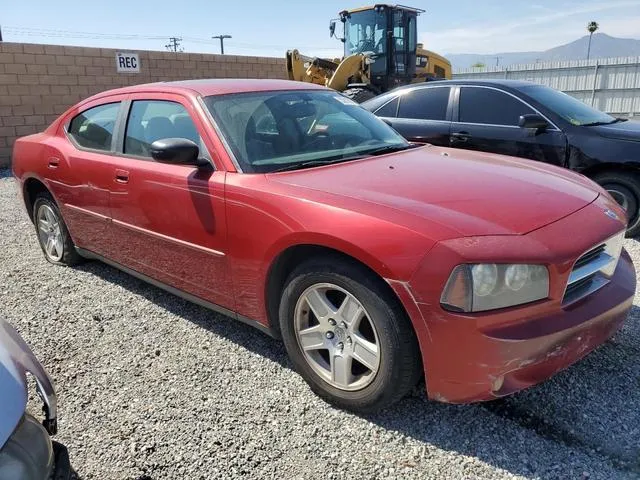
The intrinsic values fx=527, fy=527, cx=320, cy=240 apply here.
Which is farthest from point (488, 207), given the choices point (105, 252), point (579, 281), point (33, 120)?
point (33, 120)

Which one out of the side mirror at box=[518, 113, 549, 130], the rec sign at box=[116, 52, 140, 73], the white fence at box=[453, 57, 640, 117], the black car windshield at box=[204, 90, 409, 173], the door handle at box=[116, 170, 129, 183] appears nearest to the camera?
the black car windshield at box=[204, 90, 409, 173]

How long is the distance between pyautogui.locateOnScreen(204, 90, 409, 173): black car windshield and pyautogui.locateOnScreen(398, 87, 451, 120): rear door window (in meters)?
2.67

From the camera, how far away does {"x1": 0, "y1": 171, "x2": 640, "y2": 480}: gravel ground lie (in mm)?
2256

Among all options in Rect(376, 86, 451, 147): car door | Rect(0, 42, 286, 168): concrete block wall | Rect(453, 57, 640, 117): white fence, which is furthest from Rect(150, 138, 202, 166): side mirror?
Rect(453, 57, 640, 117): white fence

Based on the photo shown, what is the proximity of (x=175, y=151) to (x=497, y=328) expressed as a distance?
1.91 meters

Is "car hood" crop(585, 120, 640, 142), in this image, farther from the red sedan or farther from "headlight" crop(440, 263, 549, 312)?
"headlight" crop(440, 263, 549, 312)

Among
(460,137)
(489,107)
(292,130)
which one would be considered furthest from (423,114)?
(292,130)

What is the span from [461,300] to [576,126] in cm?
415

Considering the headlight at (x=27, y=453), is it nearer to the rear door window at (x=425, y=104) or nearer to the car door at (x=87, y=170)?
the car door at (x=87, y=170)

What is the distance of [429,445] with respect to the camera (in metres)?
2.37

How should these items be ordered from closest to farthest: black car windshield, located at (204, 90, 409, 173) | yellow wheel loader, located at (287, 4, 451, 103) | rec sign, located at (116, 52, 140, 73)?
black car windshield, located at (204, 90, 409, 173) → rec sign, located at (116, 52, 140, 73) → yellow wheel loader, located at (287, 4, 451, 103)

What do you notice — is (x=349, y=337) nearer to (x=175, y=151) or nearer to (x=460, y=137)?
(x=175, y=151)

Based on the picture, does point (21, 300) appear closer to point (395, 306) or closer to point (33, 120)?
point (395, 306)

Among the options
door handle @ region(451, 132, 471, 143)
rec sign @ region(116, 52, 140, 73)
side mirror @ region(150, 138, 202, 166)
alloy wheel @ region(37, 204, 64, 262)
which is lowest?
alloy wheel @ region(37, 204, 64, 262)
